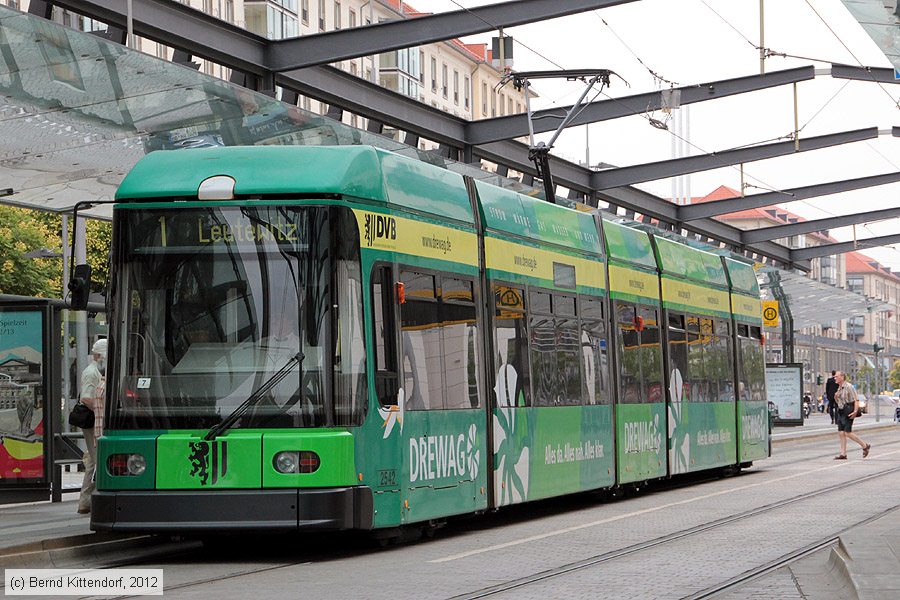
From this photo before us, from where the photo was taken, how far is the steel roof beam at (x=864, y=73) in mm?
29906

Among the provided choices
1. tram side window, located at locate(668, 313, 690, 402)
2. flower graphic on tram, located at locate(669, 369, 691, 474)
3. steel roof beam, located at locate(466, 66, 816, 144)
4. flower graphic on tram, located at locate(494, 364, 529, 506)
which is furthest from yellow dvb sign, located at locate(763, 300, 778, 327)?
flower graphic on tram, located at locate(494, 364, 529, 506)

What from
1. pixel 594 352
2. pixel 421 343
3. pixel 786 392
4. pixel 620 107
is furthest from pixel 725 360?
pixel 786 392

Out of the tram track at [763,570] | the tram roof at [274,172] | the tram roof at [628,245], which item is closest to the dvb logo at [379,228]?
the tram roof at [274,172]

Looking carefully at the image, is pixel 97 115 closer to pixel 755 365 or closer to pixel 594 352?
pixel 594 352

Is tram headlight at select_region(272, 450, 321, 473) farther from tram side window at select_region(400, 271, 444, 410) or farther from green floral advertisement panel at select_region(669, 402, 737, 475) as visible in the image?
green floral advertisement panel at select_region(669, 402, 737, 475)

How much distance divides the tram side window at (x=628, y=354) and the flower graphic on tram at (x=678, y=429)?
1533 mm

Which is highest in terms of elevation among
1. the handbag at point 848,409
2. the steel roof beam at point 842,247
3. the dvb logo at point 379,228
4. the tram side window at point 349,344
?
the steel roof beam at point 842,247

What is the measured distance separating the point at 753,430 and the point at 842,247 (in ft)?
91.9

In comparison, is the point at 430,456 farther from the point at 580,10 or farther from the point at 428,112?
the point at 428,112

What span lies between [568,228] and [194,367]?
6.89 metres

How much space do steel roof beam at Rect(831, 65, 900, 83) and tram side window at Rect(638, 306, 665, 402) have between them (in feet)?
36.6

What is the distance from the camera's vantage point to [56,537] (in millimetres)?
12742

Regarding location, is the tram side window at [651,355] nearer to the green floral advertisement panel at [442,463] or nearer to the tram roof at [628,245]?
the tram roof at [628,245]

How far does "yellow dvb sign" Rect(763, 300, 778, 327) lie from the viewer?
147 ft
